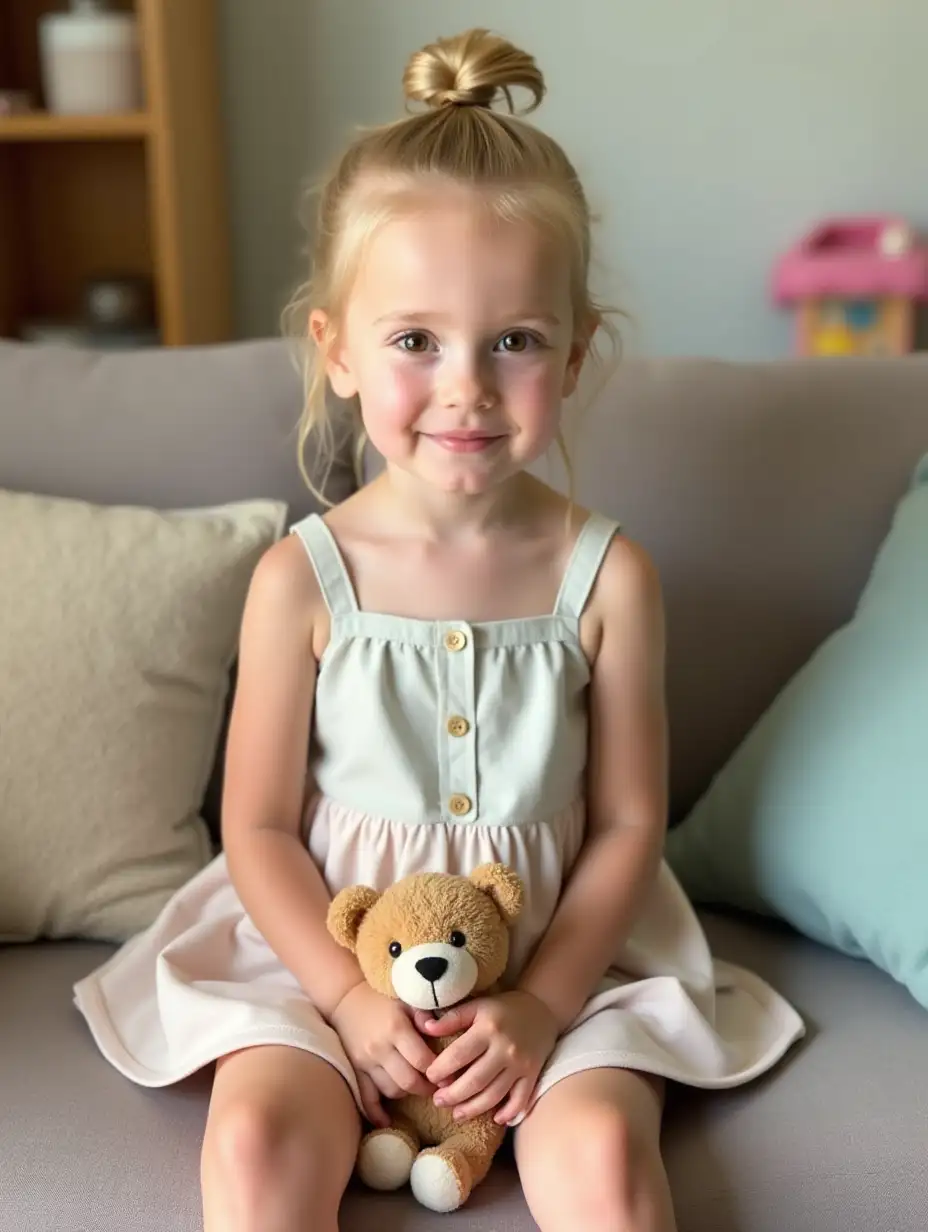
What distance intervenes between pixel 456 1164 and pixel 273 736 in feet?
1.18

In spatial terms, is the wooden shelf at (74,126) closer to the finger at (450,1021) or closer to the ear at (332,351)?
the ear at (332,351)

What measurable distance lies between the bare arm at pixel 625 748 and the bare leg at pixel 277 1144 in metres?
0.23

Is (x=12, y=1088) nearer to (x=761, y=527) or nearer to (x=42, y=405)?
(x=42, y=405)

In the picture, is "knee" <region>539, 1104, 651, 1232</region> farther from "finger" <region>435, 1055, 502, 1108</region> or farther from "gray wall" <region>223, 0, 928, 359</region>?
"gray wall" <region>223, 0, 928, 359</region>

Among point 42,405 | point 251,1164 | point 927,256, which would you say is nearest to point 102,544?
point 42,405

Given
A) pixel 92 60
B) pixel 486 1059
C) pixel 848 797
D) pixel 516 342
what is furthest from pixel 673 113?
pixel 486 1059

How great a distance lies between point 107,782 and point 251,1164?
1.35 feet

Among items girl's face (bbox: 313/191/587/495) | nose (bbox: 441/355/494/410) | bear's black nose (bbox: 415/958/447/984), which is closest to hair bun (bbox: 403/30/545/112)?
girl's face (bbox: 313/191/587/495)

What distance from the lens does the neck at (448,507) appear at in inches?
42.3

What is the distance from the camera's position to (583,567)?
1073mm

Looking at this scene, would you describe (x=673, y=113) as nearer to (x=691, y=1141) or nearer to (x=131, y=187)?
(x=131, y=187)

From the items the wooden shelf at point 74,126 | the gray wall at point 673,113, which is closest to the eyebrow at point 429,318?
the gray wall at point 673,113

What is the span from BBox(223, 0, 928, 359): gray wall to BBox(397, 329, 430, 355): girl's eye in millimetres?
864

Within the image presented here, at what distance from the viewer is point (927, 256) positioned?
1.79m
